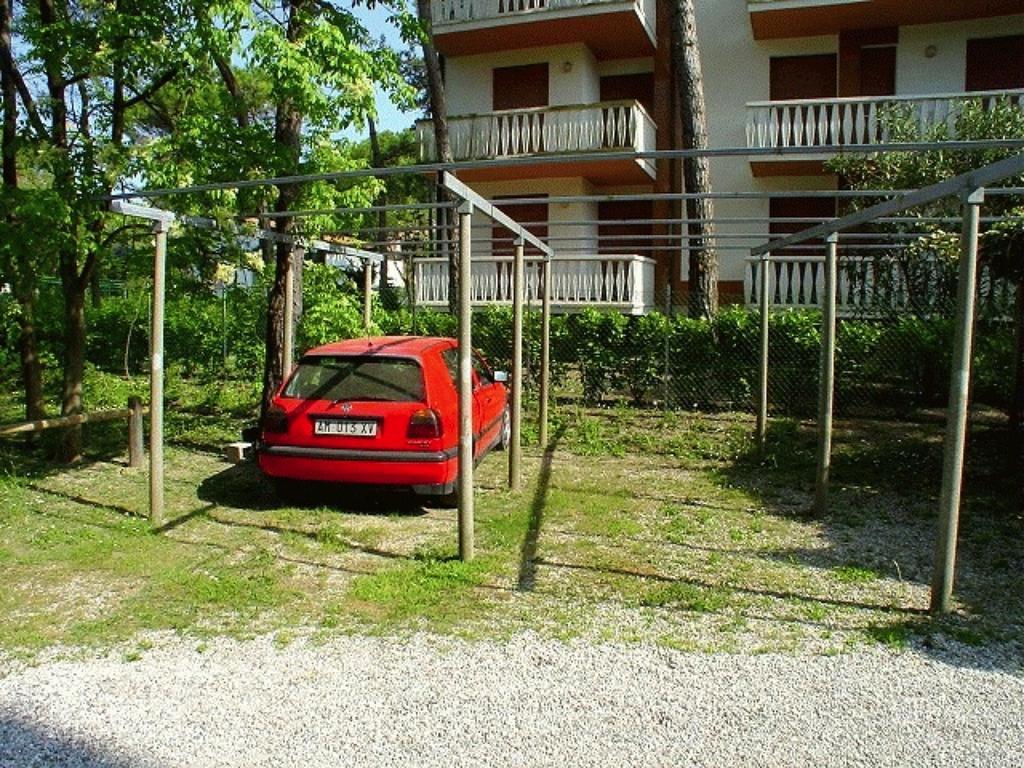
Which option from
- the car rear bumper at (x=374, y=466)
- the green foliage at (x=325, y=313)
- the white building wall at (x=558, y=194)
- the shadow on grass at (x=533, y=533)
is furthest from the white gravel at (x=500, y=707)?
the white building wall at (x=558, y=194)

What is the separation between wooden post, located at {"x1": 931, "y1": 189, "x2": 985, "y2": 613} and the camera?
4.62 meters

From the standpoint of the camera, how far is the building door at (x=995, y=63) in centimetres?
→ 1678

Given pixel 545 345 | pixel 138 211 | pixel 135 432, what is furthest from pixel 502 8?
pixel 138 211

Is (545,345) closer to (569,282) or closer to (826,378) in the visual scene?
(826,378)

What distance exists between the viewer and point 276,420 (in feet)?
22.9

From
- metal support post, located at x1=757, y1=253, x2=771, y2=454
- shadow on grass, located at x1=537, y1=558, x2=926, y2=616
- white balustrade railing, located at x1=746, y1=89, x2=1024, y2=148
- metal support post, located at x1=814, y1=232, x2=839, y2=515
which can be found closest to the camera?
shadow on grass, located at x1=537, y1=558, x2=926, y2=616

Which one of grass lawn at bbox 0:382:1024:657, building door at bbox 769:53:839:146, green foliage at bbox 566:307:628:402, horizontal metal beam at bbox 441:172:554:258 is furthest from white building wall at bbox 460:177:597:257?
horizontal metal beam at bbox 441:172:554:258

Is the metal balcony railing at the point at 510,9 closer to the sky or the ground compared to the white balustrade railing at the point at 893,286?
closer to the sky

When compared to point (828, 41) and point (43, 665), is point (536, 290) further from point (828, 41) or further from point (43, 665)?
point (43, 665)

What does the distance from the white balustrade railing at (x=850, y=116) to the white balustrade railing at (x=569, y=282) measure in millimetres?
3580

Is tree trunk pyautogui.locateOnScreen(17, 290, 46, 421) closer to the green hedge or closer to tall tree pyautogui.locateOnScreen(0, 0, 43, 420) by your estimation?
tall tree pyautogui.locateOnScreen(0, 0, 43, 420)

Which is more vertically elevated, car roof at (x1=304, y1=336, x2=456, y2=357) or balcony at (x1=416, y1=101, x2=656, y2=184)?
balcony at (x1=416, y1=101, x2=656, y2=184)

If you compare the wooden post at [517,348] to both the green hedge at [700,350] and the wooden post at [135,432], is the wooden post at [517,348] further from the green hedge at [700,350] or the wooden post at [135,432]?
the wooden post at [135,432]

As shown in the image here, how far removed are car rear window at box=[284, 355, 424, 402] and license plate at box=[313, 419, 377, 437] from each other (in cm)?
23
